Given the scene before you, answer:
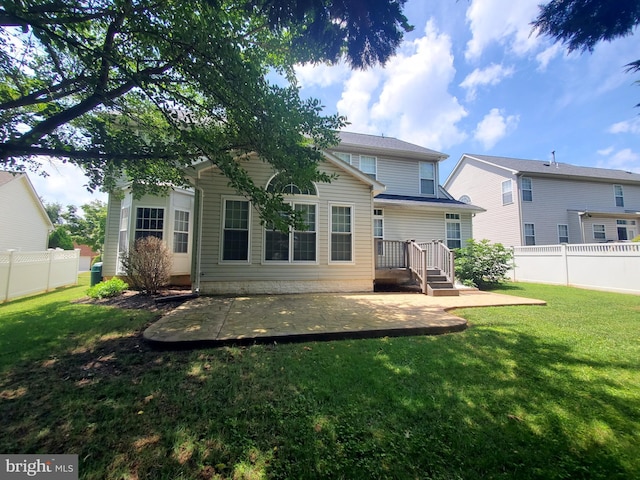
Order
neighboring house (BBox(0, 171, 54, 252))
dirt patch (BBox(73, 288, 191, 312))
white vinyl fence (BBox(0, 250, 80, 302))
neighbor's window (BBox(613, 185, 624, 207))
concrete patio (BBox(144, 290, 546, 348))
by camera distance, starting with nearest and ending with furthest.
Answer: concrete patio (BBox(144, 290, 546, 348))
dirt patch (BBox(73, 288, 191, 312))
white vinyl fence (BBox(0, 250, 80, 302))
neighboring house (BBox(0, 171, 54, 252))
neighbor's window (BBox(613, 185, 624, 207))

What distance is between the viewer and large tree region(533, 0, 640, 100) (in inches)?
83.6

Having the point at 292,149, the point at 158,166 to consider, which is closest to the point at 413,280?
the point at 292,149

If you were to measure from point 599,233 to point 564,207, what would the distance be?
2.94m

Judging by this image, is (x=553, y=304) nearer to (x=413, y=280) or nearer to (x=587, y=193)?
(x=413, y=280)

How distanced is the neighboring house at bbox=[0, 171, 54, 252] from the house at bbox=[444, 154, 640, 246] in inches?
1161

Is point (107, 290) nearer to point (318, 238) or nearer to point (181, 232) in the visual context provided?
point (181, 232)

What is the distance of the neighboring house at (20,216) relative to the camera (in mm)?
14417

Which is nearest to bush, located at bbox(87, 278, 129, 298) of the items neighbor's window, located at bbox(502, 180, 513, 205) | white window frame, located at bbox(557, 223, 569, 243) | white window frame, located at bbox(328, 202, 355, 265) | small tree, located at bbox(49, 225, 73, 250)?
white window frame, located at bbox(328, 202, 355, 265)

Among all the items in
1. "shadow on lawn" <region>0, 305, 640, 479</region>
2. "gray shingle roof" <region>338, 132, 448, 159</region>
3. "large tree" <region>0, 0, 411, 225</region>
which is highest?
"gray shingle roof" <region>338, 132, 448, 159</region>

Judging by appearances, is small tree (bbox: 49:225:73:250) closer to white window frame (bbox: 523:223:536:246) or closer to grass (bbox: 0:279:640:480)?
grass (bbox: 0:279:640:480)

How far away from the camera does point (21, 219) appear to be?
1589cm

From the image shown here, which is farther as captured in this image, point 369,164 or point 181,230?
point 369,164

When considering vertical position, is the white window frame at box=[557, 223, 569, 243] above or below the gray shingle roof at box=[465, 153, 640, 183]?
below

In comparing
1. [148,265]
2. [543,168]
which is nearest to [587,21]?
[148,265]
